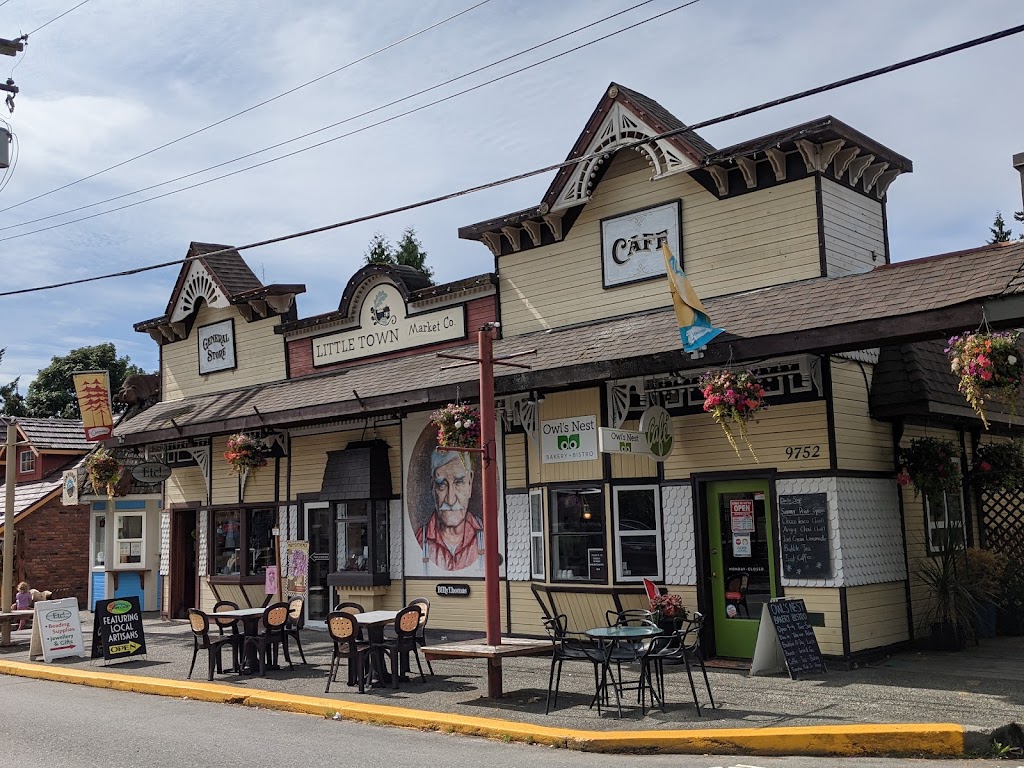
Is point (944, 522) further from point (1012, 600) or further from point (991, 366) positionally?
point (991, 366)

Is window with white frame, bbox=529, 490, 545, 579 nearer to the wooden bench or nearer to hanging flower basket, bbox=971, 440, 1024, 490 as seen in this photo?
the wooden bench

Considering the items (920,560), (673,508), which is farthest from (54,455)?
(920,560)

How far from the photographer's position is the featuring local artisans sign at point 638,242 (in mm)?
13953

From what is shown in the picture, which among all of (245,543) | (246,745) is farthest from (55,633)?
(246,745)

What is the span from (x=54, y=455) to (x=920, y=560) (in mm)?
25250

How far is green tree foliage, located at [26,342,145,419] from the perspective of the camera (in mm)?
51844

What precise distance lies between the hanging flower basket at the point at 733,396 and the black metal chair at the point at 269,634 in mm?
6134

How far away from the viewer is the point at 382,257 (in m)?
37.1

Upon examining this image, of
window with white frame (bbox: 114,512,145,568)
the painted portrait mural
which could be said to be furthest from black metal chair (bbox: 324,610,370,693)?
window with white frame (bbox: 114,512,145,568)

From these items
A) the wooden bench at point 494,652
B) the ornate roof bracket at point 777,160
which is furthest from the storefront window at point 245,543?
the ornate roof bracket at point 777,160

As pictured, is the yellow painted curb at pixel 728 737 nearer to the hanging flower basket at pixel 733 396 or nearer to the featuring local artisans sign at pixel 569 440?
the hanging flower basket at pixel 733 396

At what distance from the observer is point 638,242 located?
46.8 feet

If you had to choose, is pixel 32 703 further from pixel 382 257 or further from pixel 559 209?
pixel 382 257

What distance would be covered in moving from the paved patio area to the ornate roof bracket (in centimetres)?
596
